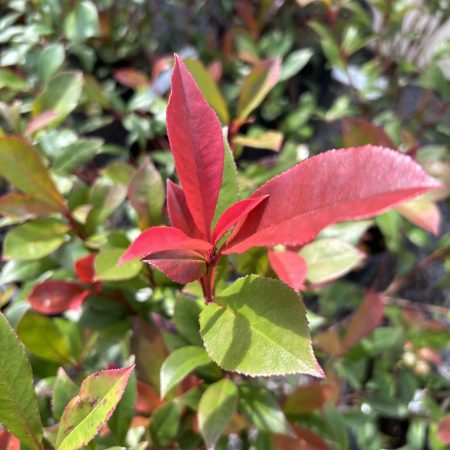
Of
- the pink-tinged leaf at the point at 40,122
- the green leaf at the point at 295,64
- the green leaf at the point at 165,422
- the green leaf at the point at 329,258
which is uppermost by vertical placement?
the pink-tinged leaf at the point at 40,122

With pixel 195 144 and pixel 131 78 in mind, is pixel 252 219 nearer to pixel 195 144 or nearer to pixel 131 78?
pixel 195 144

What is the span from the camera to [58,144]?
2.73 feet

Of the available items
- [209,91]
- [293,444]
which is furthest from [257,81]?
[293,444]

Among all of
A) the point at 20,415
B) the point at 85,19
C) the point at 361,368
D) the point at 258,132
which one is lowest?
the point at 361,368

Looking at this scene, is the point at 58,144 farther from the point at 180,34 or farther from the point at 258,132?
the point at 180,34

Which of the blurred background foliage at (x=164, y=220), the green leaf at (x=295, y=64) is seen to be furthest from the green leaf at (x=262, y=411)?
the green leaf at (x=295, y=64)

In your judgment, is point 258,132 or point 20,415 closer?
point 20,415

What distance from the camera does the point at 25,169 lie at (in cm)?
63

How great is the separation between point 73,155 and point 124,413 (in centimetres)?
41

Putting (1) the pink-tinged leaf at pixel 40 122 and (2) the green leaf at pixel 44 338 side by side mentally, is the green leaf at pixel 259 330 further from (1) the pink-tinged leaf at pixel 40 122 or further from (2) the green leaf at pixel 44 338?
(1) the pink-tinged leaf at pixel 40 122

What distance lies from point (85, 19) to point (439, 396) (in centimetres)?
121

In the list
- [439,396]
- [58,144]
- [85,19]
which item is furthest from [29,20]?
[439,396]

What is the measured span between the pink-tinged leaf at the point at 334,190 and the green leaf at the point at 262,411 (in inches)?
12.1

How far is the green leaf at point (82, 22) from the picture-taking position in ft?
3.54
